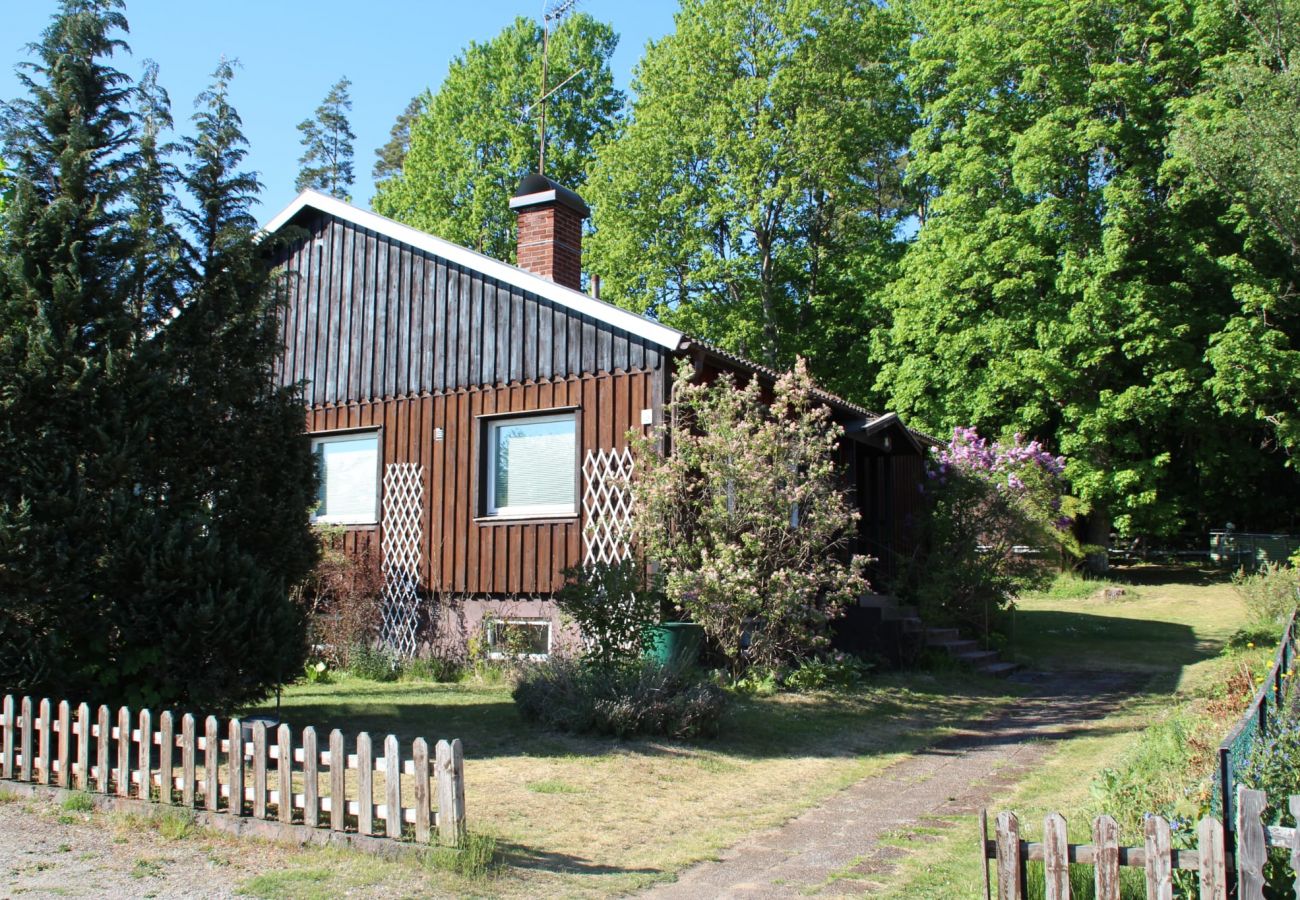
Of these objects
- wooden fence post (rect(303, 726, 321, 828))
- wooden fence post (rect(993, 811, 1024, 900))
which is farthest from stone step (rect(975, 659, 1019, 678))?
wooden fence post (rect(303, 726, 321, 828))

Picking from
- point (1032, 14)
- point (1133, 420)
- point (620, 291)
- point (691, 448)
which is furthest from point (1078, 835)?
point (620, 291)

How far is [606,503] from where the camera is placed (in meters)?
12.8

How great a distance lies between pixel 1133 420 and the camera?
2642 centimetres

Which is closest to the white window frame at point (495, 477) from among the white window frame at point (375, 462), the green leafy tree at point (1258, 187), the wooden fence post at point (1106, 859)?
the white window frame at point (375, 462)

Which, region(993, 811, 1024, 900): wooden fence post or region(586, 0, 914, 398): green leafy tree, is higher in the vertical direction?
region(586, 0, 914, 398): green leafy tree

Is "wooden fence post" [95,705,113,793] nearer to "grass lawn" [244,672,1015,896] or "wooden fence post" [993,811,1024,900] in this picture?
"grass lawn" [244,672,1015,896]

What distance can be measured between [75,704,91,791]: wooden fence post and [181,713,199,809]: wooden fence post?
918mm

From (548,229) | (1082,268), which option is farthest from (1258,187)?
(548,229)

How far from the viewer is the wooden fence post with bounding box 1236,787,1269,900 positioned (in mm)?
→ 4031

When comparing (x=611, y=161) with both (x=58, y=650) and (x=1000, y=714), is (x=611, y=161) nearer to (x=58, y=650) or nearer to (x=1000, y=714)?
(x=1000, y=714)

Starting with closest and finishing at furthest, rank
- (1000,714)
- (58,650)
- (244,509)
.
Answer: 1. (58,650)
2. (244,509)
3. (1000,714)

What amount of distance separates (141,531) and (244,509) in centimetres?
101

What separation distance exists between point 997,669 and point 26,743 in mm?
11586

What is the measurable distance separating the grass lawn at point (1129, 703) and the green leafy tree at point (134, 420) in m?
5.62
